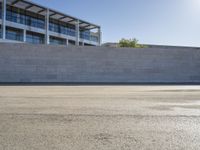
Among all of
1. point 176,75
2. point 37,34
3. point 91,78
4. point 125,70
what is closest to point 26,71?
point 91,78

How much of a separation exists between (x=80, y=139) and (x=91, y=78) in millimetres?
19285

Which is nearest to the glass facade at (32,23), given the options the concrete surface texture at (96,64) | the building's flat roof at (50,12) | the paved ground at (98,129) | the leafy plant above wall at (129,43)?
the building's flat roof at (50,12)

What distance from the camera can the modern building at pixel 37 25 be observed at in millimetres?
44862

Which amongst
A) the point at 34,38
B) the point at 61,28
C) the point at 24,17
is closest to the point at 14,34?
the point at 24,17

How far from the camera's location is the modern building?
44.9 meters

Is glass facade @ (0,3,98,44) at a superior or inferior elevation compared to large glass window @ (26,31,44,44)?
superior

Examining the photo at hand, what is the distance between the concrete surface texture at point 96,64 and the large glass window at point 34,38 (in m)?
27.4

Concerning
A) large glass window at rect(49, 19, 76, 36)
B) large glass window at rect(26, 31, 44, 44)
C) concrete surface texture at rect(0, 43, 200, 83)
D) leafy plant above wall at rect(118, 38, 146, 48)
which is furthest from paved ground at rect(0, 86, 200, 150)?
large glass window at rect(49, 19, 76, 36)

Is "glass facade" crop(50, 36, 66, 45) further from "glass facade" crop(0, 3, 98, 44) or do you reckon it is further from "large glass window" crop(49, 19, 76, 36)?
"large glass window" crop(49, 19, 76, 36)

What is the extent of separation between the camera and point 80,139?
4.88 metres

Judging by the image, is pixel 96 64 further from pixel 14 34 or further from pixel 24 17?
pixel 24 17

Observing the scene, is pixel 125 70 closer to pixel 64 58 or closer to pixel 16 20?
pixel 64 58

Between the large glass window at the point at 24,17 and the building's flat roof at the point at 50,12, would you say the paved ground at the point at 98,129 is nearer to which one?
the building's flat roof at the point at 50,12

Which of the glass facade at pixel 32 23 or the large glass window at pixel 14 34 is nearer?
the large glass window at pixel 14 34
